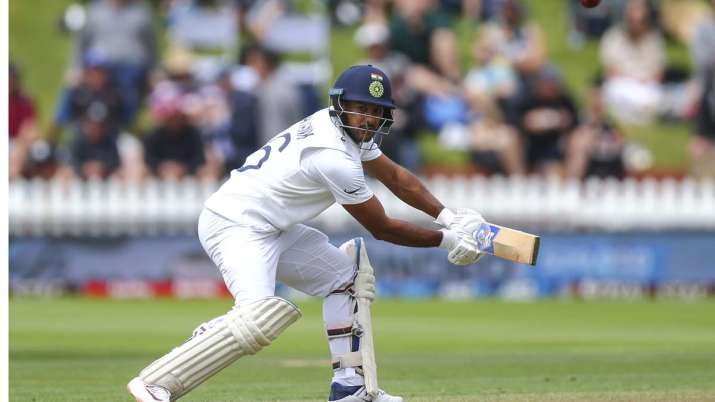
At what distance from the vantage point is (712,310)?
1525 centimetres

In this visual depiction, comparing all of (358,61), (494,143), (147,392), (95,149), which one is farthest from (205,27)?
(147,392)

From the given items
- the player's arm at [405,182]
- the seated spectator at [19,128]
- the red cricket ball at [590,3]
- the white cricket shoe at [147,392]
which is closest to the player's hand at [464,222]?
the player's arm at [405,182]

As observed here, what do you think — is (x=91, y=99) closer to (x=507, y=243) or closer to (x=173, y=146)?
(x=173, y=146)

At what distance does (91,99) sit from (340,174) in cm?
1321

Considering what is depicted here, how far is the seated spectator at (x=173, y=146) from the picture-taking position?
719 inches

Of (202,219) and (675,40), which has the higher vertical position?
(675,40)

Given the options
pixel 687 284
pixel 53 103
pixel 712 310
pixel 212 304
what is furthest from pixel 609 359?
pixel 53 103

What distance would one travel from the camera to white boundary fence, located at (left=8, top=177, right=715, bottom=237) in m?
17.8

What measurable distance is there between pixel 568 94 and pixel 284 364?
34.9ft

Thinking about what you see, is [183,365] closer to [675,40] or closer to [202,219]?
[202,219]

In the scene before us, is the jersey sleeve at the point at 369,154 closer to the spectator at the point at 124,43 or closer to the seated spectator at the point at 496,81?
the seated spectator at the point at 496,81

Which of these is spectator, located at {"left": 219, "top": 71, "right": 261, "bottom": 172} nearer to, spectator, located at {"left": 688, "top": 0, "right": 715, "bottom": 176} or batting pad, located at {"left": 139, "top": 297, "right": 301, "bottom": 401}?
spectator, located at {"left": 688, "top": 0, "right": 715, "bottom": 176}

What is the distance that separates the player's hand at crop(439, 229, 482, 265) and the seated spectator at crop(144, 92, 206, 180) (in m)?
12.1

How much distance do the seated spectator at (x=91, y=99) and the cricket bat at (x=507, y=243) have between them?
1270cm
